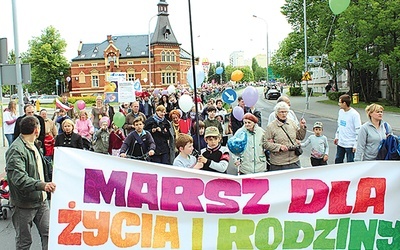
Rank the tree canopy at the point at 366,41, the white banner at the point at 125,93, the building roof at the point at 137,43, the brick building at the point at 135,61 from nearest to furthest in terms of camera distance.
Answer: the white banner at the point at 125,93 → the tree canopy at the point at 366,41 → the brick building at the point at 135,61 → the building roof at the point at 137,43

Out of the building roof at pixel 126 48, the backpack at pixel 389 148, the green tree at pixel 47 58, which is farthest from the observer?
the building roof at pixel 126 48

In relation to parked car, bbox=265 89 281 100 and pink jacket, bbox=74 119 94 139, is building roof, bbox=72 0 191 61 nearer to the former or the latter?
parked car, bbox=265 89 281 100

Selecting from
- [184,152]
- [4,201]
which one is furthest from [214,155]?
[4,201]

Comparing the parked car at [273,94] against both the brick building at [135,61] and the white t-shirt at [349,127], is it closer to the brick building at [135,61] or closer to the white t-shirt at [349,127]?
the brick building at [135,61]

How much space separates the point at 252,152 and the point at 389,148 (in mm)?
1729

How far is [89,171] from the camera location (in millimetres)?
4676

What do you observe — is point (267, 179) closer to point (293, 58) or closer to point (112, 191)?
point (112, 191)

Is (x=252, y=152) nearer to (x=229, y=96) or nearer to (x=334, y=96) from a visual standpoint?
(x=229, y=96)

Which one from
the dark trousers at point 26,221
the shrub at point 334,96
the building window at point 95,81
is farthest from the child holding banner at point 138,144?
the building window at point 95,81

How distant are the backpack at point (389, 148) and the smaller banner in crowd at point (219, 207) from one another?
1143mm

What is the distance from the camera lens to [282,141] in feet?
20.2

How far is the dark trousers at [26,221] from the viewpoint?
4.80 meters

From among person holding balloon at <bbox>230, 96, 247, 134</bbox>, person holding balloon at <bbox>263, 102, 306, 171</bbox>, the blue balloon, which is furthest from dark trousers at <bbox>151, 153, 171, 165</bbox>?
person holding balloon at <bbox>263, 102, 306, 171</bbox>

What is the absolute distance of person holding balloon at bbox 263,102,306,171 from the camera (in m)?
6.15
